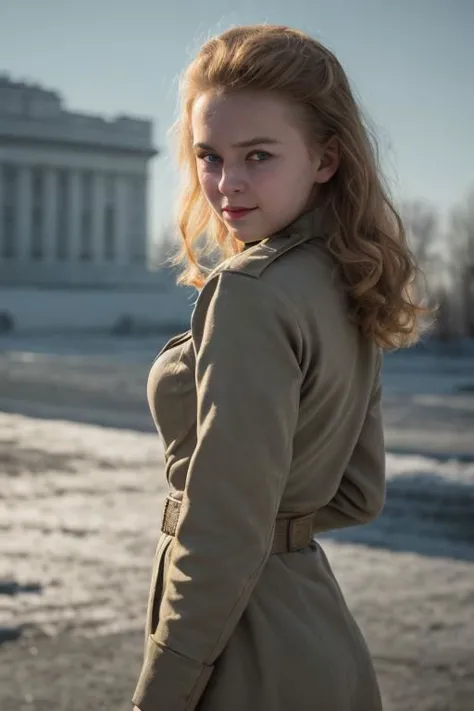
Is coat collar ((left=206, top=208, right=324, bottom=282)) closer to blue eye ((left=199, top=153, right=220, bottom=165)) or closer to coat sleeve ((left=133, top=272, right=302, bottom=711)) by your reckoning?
coat sleeve ((left=133, top=272, right=302, bottom=711))

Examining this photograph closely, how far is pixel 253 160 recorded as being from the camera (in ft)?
6.09

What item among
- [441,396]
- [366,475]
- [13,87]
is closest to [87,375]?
[441,396]

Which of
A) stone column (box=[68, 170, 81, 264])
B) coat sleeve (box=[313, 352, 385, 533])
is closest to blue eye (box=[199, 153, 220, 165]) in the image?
coat sleeve (box=[313, 352, 385, 533])

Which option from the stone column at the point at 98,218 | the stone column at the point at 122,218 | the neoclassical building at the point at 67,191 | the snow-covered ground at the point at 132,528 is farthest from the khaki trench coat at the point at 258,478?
the stone column at the point at 122,218

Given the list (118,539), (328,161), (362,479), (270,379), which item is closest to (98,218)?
(118,539)

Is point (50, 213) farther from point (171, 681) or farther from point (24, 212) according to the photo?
point (171, 681)

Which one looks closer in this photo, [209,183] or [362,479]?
[209,183]

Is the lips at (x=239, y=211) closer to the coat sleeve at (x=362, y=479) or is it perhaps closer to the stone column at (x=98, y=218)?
the coat sleeve at (x=362, y=479)

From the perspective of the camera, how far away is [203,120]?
187cm

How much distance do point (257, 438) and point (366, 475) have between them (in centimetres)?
50

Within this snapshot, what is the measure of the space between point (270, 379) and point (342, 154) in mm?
440

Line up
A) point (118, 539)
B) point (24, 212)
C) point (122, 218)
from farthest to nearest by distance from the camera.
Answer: point (122, 218) < point (24, 212) < point (118, 539)

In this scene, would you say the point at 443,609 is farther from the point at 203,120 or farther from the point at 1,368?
the point at 1,368

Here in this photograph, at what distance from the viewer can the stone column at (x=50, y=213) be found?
6856 centimetres
